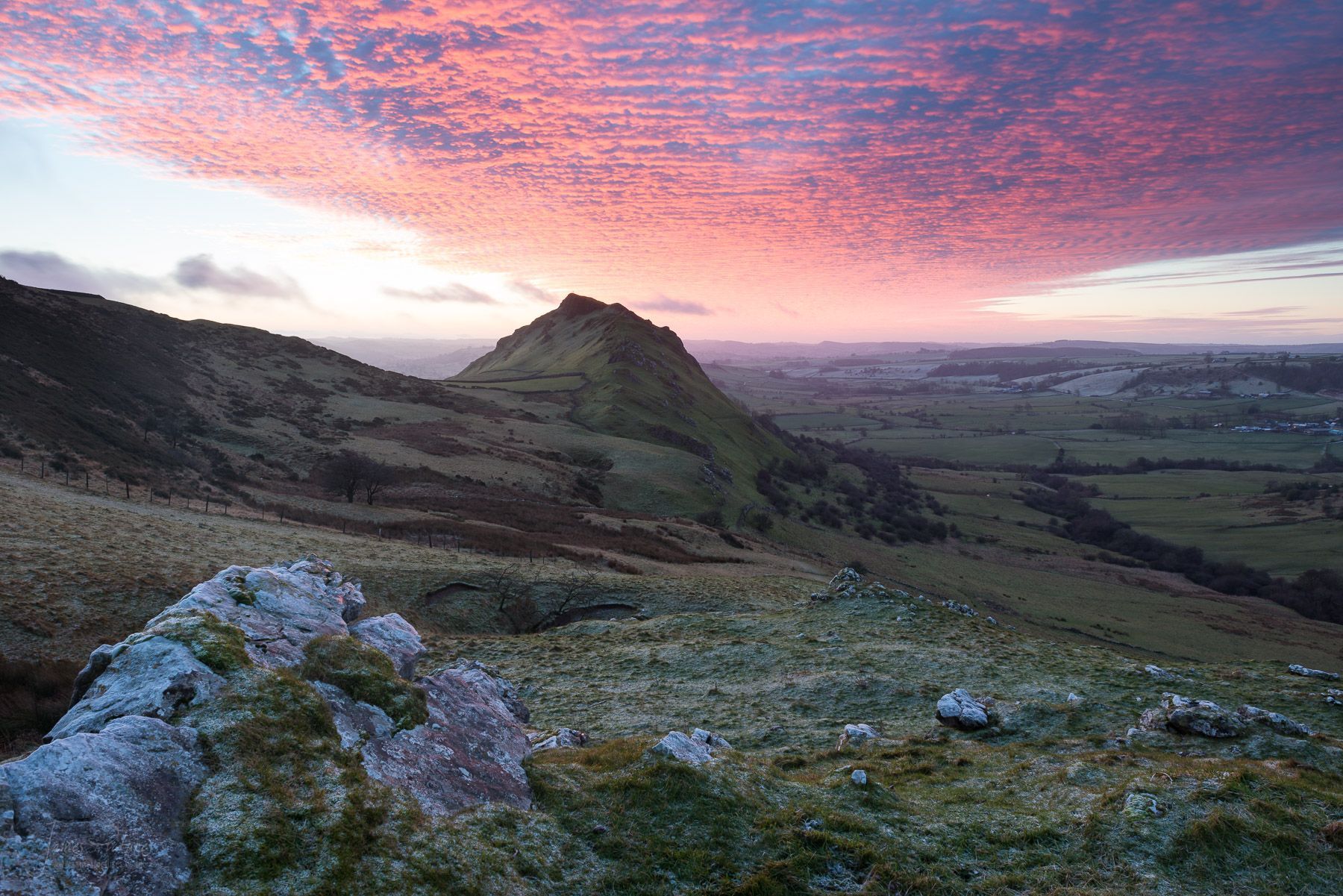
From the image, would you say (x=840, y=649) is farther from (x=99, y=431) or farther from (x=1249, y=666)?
(x=99, y=431)

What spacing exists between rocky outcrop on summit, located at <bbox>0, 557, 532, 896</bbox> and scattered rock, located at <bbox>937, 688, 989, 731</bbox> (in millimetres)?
11913

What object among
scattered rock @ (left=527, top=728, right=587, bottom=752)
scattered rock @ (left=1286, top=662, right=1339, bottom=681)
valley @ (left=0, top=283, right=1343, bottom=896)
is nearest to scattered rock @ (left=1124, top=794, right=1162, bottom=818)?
valley @ (left=0, top=283, right=1343, bottom=896)

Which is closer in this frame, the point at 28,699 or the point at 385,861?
the point at 385,861

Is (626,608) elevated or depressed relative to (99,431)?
depressed

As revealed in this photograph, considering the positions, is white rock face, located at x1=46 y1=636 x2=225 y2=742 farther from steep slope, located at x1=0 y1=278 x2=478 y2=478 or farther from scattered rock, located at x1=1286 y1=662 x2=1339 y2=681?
steep slope, located at x1=0 y1=278 x2=478 y2=478

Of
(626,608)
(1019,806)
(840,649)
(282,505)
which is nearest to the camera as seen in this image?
(1019,806)

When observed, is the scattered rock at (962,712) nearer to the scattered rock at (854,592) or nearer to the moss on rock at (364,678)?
the scattered rock at (854,592)

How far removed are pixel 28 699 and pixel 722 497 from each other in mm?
84441

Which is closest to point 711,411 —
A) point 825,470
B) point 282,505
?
point 825,470

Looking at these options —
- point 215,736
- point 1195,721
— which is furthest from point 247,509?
point 1195,721

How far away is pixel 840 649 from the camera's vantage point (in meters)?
25.2

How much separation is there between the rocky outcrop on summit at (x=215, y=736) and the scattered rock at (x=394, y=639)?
55 mm

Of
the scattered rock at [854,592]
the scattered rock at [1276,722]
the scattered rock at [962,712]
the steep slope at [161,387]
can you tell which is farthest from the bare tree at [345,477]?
the scattered rock at [1276,722]

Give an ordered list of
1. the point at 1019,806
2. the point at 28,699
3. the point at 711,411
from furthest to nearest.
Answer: the point at 711,411
the point at 28,699
the point at 1019,806
